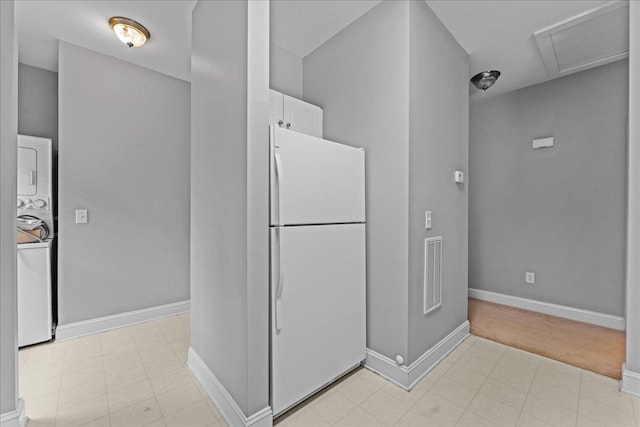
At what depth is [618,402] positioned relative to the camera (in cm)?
174

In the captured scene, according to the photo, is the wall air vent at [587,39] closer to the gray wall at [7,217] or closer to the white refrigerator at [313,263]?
the white refrigerator at [313,263]

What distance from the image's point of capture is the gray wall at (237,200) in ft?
4.80

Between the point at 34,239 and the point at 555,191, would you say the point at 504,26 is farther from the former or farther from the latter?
the point at 34,239

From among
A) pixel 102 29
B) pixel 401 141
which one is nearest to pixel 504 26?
pixel 401 141

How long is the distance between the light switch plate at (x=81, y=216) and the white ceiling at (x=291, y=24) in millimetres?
1521

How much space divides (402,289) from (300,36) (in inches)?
87.9

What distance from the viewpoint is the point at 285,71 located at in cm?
271

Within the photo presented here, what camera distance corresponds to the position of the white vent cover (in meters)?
2.09

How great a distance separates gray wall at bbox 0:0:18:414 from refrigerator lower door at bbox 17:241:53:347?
127 centimetres

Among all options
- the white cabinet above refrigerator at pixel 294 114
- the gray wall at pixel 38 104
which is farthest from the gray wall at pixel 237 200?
the gray wall at pixel 38 104

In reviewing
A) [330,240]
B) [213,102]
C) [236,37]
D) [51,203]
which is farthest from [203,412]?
[51,203]

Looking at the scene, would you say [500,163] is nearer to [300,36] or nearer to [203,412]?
[300,36]

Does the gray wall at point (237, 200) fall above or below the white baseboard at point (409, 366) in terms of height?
above

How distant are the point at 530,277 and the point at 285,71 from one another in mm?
3589
